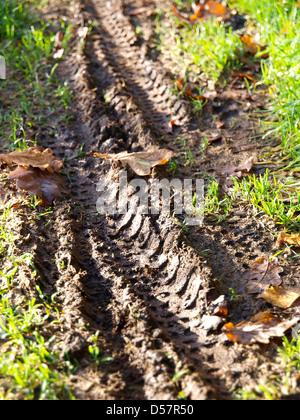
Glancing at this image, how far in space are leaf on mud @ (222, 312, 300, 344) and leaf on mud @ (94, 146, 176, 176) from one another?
1.28 metres

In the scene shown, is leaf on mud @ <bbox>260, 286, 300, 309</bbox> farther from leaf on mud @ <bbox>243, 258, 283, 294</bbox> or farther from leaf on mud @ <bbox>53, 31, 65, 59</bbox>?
leaf on mud @ <bbox>53, 31, 65, 59</bbox>

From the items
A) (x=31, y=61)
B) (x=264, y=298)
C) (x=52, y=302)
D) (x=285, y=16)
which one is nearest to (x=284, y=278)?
(x=264, y=298)

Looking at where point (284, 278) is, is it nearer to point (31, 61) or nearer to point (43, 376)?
point (43, 376)

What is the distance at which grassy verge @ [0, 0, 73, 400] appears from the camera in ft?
5.78

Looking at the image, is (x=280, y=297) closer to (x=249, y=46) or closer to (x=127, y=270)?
(x=127, y=270)

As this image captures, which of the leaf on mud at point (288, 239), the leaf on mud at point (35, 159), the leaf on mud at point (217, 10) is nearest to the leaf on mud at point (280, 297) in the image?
the leaf on mud at point (288, 239)

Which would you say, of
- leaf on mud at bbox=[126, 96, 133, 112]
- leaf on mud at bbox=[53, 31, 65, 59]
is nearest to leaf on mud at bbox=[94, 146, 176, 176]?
leaf on mud at bbox=[126, 96, 133, 112]

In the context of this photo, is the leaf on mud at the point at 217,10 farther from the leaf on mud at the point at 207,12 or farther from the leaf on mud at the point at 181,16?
the leaf on mud at the point at 181,16

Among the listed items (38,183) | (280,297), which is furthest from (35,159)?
(280,297)

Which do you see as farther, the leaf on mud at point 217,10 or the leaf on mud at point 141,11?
the leaf on mud at point 141,11

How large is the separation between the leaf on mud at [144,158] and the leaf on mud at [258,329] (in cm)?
128

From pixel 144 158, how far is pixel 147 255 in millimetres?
826

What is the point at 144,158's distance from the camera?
9.87 ft

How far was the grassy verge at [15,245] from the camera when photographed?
69.3 inches
